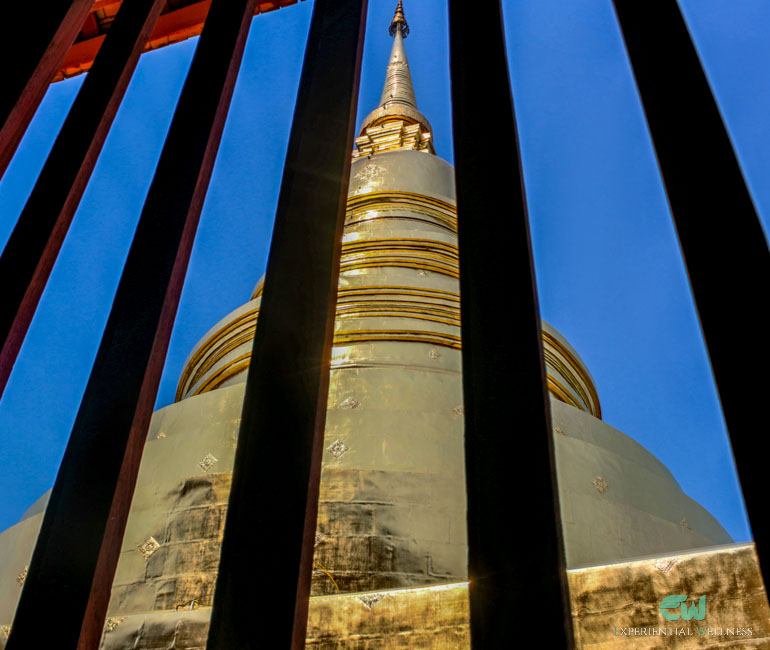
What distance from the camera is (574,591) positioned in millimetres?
2357

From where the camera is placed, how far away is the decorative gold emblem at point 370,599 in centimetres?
263

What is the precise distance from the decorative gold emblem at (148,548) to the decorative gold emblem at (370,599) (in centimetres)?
195

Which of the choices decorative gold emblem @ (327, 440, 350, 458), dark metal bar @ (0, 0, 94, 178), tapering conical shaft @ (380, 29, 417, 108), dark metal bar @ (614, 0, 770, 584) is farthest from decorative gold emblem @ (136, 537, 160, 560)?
tapering conical shaft @ (380, 29, 417, 108)

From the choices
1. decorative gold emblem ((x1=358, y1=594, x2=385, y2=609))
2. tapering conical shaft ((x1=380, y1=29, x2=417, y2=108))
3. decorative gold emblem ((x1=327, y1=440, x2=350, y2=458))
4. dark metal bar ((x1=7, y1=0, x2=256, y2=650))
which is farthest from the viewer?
tapering conical shaft ((x1=380, y1=29, x2=417, y2=108))

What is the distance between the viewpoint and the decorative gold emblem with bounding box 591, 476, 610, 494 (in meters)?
4.76

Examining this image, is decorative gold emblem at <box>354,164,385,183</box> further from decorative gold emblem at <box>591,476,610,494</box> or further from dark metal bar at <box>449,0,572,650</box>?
dark metal bar at <box>449,0,572,650</box>

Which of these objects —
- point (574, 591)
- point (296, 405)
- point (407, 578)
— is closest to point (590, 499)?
point (407, 578)

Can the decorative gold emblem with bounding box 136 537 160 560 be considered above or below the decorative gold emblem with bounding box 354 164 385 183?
below

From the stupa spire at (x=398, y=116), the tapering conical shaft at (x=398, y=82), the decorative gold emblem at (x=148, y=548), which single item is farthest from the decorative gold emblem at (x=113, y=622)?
the tapering conical shaft at (x=398, y=82)

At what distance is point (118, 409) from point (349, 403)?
12.2 ft

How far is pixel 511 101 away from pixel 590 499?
11.8ft

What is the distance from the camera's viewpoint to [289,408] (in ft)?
3.94

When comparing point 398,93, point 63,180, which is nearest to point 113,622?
point 63,180

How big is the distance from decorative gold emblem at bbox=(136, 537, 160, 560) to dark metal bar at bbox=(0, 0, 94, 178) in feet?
9.49
